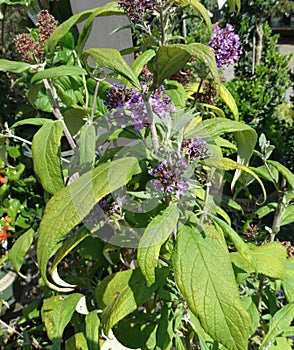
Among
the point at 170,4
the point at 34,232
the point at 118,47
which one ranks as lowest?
the point at 34,232

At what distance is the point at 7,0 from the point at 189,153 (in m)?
1.67

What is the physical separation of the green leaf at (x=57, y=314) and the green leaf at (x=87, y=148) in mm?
408

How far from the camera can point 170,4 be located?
761mm

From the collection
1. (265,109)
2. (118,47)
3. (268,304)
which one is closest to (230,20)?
(265,109)

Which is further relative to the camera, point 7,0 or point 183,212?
point 7,0

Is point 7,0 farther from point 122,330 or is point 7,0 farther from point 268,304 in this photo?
point 268,304

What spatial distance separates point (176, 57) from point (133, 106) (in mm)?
152

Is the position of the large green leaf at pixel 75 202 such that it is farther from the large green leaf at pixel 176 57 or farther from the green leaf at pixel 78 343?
the green leaf at pixel 78 343

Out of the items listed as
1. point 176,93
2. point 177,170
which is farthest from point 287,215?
point 177,170

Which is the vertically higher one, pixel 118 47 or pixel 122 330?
pixel 118 47

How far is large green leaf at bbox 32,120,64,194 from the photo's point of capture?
0.87 metres

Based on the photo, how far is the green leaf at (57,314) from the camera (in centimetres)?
108

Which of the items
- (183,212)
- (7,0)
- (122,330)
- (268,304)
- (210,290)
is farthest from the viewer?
(7,0)

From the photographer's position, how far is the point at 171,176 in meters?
0.72
